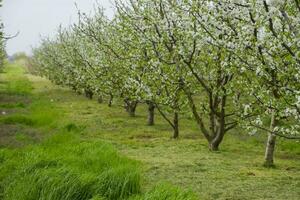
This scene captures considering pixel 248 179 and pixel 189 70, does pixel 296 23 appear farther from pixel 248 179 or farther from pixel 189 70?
pixel 189 70

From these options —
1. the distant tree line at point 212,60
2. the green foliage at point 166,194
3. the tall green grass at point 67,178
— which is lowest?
the tall green grass at point 67,178

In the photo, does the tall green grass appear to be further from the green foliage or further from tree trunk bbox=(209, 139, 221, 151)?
tree trunk bbox=(209, 139, 221, 151)

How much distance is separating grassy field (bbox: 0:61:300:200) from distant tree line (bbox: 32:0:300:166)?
3.81 feet

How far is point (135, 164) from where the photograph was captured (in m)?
12.2

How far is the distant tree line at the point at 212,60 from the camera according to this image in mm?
9641

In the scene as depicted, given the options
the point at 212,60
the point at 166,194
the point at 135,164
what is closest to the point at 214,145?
the point at 212,60

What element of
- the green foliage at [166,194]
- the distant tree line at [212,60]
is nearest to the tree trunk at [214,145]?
the distant tree line at [212,60]

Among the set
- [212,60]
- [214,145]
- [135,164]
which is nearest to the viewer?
[135,164]

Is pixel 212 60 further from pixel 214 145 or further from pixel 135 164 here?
pixel 135 164

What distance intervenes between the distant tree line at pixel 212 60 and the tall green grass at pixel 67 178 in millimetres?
3262

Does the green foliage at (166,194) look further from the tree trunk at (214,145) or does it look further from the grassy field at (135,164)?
the tree trunk at (214,145)

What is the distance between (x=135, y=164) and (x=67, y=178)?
10.4 feet

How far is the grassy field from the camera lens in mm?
9266

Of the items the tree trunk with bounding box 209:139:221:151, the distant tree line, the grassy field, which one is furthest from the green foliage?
the tree trunk with bounding box 209:139:221:151
